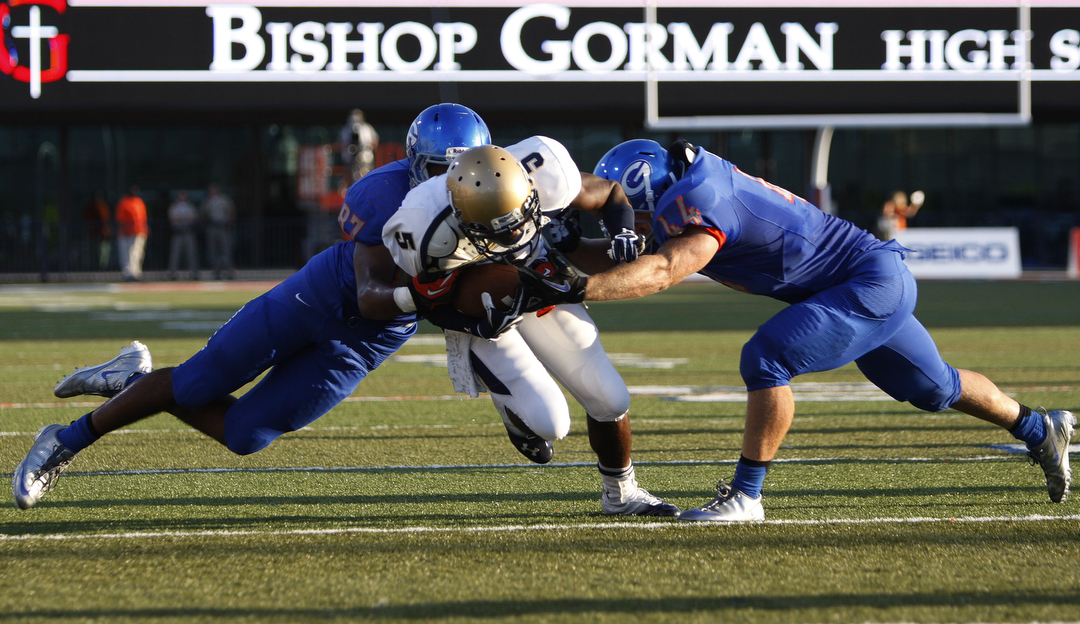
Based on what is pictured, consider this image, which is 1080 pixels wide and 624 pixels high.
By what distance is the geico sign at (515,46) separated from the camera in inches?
829

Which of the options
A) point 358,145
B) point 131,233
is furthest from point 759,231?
point 131,233

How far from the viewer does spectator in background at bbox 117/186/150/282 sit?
2106 centimetres

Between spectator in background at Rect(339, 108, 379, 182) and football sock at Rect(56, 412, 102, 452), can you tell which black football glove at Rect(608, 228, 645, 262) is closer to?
football sock at Rect(56, 412, 102, 452)

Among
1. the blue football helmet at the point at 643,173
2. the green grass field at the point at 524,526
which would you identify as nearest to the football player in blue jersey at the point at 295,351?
the green grass field at the point at 524,526

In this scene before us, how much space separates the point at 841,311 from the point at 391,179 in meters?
1.69

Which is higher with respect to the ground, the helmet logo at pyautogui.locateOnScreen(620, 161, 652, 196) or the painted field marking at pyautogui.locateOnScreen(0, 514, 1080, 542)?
the helmet logo at pyautogui.locateOnScreen(620, 161, 652, 196)

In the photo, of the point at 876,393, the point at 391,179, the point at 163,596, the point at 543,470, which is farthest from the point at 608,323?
the point at 163,596

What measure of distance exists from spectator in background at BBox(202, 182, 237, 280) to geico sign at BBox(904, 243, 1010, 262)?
41.6 ft

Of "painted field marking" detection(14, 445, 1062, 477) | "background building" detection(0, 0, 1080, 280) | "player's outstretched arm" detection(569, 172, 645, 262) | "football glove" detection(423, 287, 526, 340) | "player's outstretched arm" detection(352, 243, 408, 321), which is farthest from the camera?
"background building" detection(0, 0, 1080, 280)

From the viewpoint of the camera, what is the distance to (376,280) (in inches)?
158

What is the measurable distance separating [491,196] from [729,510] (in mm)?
1399

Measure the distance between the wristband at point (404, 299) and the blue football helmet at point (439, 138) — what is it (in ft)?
1.91

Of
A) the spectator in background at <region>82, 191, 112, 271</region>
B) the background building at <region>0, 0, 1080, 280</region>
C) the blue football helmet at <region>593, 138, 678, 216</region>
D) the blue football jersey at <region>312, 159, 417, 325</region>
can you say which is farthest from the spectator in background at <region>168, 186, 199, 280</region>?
the blue football helmet at <region>593, 138, 678, 216</region>

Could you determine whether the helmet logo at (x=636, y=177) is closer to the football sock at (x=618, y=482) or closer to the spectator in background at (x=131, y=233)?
the football sock at (x=618, y=482)
